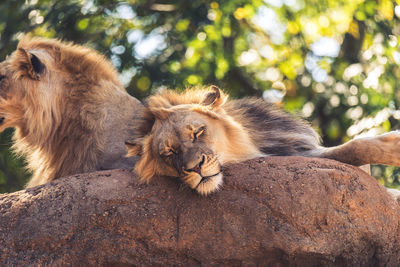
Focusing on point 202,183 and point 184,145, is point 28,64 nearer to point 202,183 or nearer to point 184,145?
point 184,145

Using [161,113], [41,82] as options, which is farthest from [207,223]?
[41,82]

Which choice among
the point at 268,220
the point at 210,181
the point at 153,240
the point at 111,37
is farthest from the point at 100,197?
the point at 111,37

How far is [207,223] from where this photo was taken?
301 centimetres

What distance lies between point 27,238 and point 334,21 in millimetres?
5449

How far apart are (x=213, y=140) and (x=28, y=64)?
4.95 feet

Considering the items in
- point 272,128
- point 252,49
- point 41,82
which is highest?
point 41,82

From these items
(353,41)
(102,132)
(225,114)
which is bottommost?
(353,41)

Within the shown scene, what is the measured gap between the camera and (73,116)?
4.19m

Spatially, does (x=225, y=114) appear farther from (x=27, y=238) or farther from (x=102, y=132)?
(x=27, y=238)

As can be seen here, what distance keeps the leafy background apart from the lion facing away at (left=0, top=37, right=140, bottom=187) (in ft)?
7.56

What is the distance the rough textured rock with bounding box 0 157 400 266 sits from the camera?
2.94 m

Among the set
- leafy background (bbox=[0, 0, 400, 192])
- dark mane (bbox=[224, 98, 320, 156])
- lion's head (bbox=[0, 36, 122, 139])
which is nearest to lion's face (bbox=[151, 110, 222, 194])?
dark mane (bbox=[224, 98, 320, 156])

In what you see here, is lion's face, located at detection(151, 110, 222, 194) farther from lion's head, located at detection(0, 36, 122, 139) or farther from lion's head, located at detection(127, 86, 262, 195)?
lion's head, located at detection(0, 36, 122, 139)

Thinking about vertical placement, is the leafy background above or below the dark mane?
below
